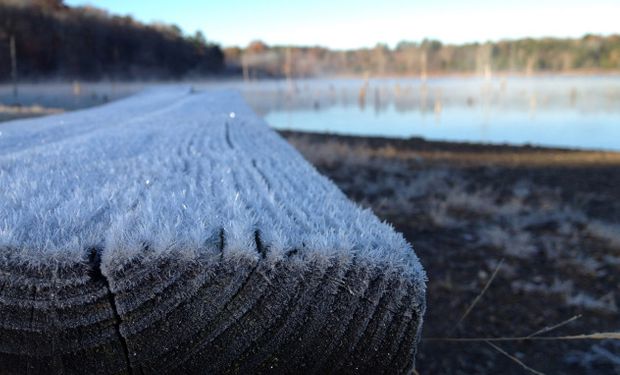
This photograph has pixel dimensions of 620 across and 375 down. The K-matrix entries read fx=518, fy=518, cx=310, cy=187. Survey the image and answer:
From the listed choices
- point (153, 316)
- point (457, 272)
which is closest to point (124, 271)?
point (153, 316)

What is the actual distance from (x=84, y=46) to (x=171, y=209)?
151ft

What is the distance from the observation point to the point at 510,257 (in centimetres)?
286

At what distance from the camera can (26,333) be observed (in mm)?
480

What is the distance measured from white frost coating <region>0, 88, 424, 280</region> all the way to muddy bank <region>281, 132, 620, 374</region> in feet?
2.15

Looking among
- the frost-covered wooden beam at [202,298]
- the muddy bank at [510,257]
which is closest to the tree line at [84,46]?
the muddy bank at [510,257]

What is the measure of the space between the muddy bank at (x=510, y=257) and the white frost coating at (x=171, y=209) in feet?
2.15

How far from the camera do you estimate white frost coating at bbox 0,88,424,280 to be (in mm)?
496

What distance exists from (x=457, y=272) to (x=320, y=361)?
2.27 metres

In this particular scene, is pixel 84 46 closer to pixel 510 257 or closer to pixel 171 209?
pixel 510 257

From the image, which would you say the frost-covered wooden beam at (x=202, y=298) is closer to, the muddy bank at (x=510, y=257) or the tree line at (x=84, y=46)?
the muddy bank at (x=510, y=257)

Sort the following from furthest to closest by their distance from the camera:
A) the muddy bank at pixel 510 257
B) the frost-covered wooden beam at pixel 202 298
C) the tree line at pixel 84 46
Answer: the tree line at pixel 84 46
the muddy bank at pixel 510 257
the frost-covered wooden beam at pixel 202 298

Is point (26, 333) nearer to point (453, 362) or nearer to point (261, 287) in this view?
point (261, 287)

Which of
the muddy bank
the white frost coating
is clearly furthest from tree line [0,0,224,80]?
the white frost coating

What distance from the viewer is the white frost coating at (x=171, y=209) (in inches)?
19.5
